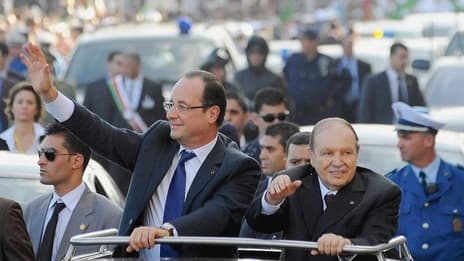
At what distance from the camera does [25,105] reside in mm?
12672

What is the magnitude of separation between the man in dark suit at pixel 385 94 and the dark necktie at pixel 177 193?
10.2 m

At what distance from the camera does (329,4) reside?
213 ft

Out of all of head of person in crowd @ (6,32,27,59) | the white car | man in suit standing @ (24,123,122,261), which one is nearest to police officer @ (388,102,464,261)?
the white car

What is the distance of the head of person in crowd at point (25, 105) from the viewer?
12562 millimetres

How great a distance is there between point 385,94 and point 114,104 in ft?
11.3

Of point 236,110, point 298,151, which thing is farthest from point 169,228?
point 236,110

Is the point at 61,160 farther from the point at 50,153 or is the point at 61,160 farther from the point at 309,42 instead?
the point at 309,42

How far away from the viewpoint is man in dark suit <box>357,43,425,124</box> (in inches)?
695

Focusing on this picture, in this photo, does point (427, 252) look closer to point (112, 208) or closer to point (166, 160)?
point (112, 208)

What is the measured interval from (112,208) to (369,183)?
6.06ft

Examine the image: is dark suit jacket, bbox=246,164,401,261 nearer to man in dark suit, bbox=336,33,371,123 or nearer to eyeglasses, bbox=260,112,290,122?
eyeglasses, bbox=260,112,290,122

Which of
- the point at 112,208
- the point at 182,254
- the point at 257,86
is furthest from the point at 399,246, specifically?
the point at 257,86

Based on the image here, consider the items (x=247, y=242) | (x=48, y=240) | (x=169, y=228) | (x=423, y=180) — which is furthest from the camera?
(x=423, y=180)

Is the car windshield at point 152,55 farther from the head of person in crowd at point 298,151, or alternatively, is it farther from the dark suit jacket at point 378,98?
the head of person in crowd at point 298,151
